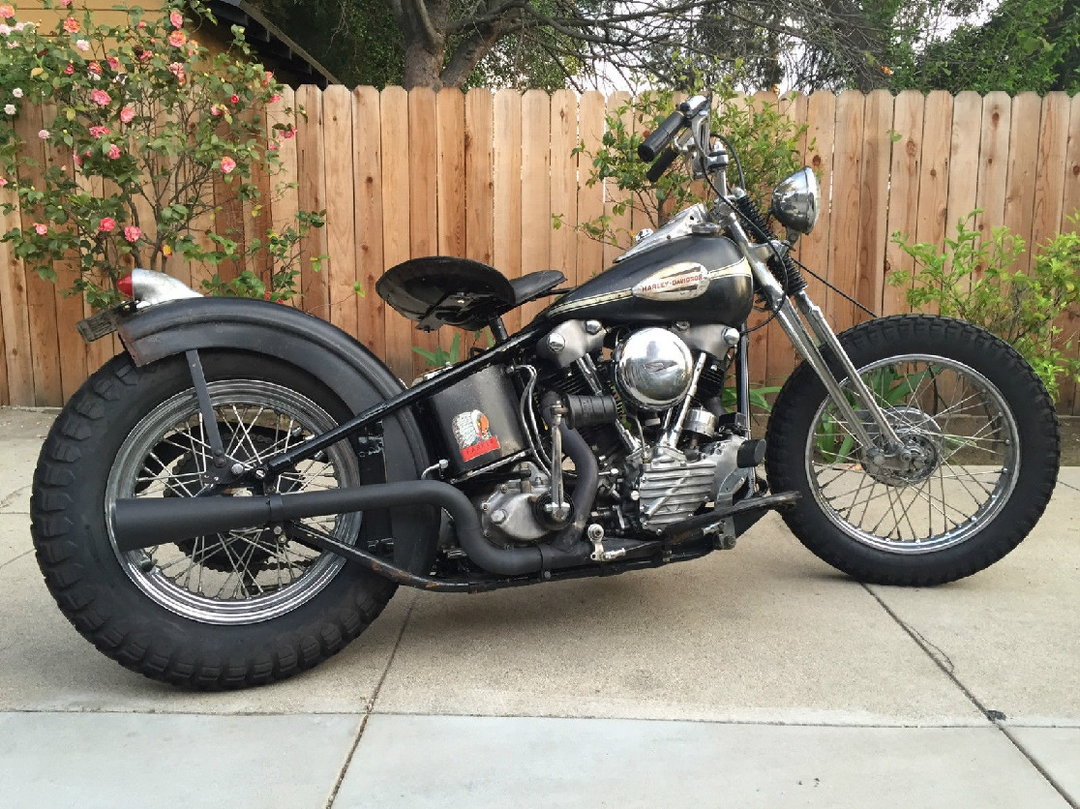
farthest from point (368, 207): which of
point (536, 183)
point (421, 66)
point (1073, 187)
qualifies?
point (421, 66)

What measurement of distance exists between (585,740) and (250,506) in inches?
39.7

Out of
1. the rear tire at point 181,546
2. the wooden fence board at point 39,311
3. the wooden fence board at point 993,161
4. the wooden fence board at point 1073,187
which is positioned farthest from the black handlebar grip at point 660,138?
the wooden fence board at point 39,311

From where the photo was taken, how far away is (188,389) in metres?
2.31

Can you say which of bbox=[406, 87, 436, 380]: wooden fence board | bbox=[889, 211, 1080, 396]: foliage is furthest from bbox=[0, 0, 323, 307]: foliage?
bbox=[889, 211, 1080, 396]: foliage

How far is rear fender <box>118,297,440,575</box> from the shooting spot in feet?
7.46

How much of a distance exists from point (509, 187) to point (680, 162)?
3.59 feet

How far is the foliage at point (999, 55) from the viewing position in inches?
347

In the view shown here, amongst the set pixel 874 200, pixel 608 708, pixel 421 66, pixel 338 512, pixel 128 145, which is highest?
pixel 421 66

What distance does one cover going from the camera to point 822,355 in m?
2.92

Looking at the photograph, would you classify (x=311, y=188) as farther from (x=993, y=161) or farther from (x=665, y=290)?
(x=993, y=161)

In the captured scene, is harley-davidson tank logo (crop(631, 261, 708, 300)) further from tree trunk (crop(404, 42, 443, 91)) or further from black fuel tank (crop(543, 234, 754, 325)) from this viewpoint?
tree trunk (crop(404, 42, 443, 91))

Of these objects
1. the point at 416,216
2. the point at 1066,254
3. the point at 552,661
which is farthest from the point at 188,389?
the point at 1066,254

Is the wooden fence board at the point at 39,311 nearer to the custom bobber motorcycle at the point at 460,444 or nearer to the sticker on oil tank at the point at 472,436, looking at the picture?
the custom bobber motorcycle at the point at 460,444

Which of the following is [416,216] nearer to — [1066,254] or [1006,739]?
[1066,254]
